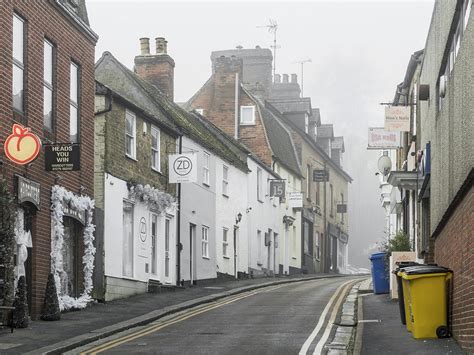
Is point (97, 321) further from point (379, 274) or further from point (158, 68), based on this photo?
point (158, 68)

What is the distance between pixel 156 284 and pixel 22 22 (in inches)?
442

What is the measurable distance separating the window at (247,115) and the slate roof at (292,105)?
8.62 meters

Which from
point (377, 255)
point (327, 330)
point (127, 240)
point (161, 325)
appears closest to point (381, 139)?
point (377, 255)

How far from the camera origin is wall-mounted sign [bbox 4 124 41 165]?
18.2 meters

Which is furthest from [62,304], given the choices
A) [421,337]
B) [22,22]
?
[421,337]

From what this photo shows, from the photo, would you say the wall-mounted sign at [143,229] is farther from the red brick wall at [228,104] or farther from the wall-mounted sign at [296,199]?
the wall-mounted sign at [296,199]

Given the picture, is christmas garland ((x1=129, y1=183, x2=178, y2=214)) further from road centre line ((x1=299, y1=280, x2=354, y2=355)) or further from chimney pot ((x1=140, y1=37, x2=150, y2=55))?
chimney pot ((x1=140, y1=37, x2=150, y2=55))

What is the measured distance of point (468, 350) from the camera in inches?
521

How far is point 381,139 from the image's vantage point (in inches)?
1094

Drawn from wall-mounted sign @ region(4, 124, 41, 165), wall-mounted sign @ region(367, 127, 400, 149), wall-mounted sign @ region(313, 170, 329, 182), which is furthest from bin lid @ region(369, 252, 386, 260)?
wall-mounted sign @ region(313, 170, 329, 182)

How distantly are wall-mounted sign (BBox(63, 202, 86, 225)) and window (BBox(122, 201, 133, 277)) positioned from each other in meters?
3.49

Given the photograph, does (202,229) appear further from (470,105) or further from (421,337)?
(470,105)


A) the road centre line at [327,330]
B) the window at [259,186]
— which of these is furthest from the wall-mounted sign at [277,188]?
the road centre line at [327,330]

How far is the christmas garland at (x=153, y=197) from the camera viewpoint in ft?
90.3
